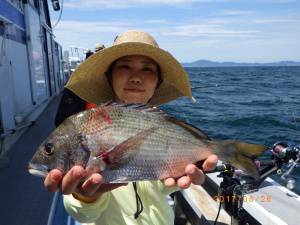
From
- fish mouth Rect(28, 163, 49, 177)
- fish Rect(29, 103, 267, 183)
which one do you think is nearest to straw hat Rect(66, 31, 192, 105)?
fish Rect(29, 103, 267, 183)

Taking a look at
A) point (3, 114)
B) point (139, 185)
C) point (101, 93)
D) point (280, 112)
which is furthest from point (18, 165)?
point (280, 112)

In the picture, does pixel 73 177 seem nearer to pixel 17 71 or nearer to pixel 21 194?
pixel 21 194

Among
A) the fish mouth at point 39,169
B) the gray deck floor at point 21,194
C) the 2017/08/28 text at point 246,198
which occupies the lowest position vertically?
the gray deck floor at point 21,194

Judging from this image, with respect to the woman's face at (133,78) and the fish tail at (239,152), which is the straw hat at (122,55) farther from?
the fish tail at (239,152)

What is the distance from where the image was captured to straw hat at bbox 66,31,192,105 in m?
2.20

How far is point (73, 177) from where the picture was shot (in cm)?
167

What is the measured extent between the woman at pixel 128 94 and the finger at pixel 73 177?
0.08 m

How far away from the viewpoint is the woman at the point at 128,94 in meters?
1.92

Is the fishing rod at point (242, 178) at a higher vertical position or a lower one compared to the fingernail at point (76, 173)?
lower

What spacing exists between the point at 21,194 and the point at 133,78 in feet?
8.53

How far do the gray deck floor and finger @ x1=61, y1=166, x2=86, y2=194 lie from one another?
202 cm

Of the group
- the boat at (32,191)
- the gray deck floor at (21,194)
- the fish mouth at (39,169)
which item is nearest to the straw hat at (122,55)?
the fish mouth at (39,169)

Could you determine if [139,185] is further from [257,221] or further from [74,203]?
[257,221]

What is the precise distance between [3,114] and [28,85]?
2799 mm
